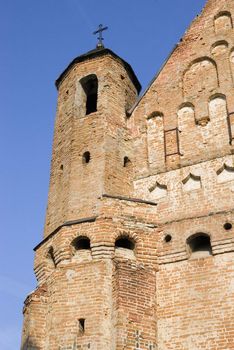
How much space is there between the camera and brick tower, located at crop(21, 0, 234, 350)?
35.9ft

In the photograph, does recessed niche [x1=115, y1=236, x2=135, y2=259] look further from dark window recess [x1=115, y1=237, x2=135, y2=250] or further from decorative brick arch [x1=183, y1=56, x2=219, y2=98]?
decorative brick arch [x1=183, y1=56, x2=219, y2=98]

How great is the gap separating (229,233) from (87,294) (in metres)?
3.09

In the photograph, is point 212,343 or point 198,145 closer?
point 212,343

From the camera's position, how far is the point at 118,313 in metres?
10.8

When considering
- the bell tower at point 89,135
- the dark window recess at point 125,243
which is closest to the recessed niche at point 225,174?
the bell tower at point 89,135

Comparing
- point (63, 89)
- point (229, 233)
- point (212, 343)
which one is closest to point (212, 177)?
point (229, 233)

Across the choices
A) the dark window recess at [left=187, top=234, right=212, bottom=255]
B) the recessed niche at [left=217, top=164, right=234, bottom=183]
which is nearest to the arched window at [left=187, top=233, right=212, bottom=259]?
the dark window recess at [left=187, top=234, right=212, bottom=255]

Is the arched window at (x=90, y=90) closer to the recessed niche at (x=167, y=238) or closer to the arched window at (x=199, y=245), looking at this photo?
the recessed niche at (x=167, y=238)

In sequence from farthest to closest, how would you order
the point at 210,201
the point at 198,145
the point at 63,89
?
1. the point at 63,89
2. the point at 198,145
3. the point at 210,201

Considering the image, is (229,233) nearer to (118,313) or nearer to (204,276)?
(204,276)

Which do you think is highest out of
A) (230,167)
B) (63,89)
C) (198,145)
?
(63,89)

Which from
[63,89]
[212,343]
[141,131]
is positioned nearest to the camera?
[212,343]

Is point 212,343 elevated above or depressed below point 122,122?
below

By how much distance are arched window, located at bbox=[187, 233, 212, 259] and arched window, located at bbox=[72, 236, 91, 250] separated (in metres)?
2.13
